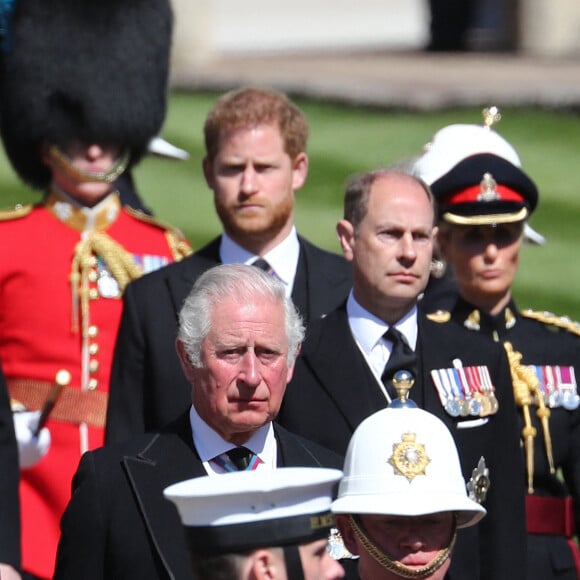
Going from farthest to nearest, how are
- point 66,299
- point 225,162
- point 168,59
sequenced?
1. point 168,59
2. point 66,299
3. point 225,162

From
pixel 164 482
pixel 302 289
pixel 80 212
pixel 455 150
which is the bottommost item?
pixel 164 482

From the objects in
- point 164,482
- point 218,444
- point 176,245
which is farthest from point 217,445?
point 176,245

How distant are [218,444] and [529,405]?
5.23 feet

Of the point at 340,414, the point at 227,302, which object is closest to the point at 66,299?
the point at 340,414

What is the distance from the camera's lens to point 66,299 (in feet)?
25.0

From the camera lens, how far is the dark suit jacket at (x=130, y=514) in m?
5.04

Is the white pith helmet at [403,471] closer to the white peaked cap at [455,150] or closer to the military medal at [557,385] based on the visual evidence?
the military medal at [557,385]

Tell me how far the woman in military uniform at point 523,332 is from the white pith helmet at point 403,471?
4.82 feet

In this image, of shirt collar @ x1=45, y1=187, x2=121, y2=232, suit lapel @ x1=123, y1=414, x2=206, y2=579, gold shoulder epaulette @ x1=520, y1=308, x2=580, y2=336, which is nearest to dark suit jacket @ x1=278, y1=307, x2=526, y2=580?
suit lapel @ x1=123, y1=414, x2=206, y2=579

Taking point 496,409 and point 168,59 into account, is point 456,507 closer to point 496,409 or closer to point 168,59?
point 496,409

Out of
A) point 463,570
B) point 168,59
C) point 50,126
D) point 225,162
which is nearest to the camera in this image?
point 463,570

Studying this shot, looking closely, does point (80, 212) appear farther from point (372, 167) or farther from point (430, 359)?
point (372, 167)

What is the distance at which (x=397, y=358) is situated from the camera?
5855 millimetres

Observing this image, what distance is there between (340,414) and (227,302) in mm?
714
